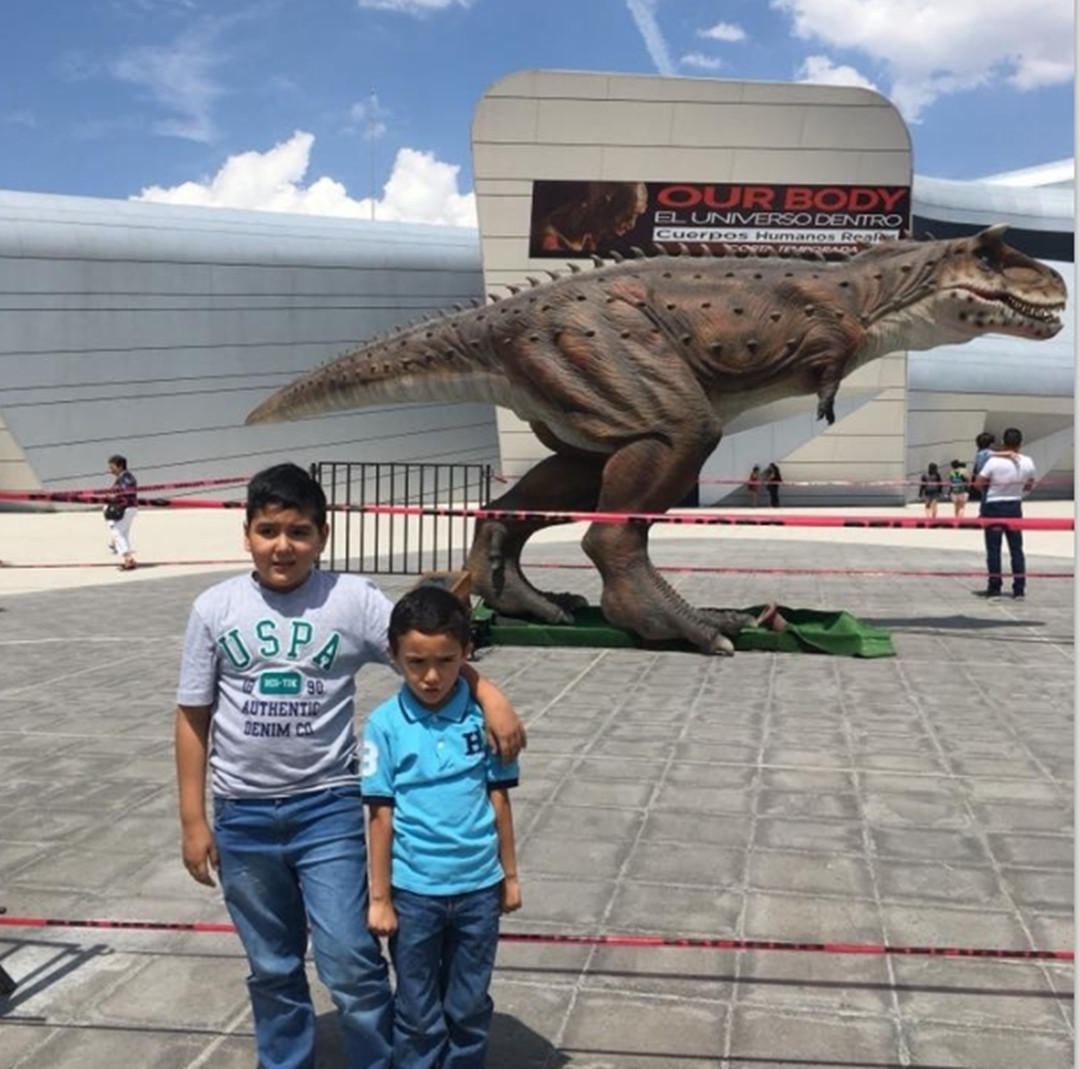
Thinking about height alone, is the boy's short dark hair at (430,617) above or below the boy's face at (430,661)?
above

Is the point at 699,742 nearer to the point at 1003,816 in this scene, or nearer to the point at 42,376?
the point at 1003,816

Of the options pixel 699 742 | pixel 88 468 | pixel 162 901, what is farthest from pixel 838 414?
pixel 162 901

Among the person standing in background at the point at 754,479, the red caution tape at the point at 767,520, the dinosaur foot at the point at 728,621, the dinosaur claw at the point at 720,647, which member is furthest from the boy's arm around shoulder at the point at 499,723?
the person standing in background at the point at 754,479

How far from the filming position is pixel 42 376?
2384cm

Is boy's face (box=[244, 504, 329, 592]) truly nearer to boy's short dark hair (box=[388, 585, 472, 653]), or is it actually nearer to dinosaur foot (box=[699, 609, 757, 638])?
boy's short dark hair (box=[388, 585, 472, 653])

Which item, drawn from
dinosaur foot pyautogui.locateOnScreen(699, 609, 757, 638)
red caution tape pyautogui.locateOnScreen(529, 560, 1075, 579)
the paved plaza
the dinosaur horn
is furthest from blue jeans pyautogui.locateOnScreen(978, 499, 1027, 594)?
dinosaur foot pyautogui.locateOnScreen(699, 609, 757, 638)

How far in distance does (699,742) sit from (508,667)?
6.94 feet

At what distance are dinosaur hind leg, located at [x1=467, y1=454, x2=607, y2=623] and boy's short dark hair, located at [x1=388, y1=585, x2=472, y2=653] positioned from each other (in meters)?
5.83

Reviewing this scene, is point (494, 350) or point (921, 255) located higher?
point (921, 255)

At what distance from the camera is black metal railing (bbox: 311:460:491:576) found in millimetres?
11039

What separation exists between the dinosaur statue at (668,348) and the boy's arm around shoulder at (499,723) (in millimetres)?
4978

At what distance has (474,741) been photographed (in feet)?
7.33

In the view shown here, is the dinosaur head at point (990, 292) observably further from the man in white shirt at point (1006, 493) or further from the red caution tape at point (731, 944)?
the red caution tape at point (731, 944)

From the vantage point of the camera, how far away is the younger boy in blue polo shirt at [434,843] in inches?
85.8
